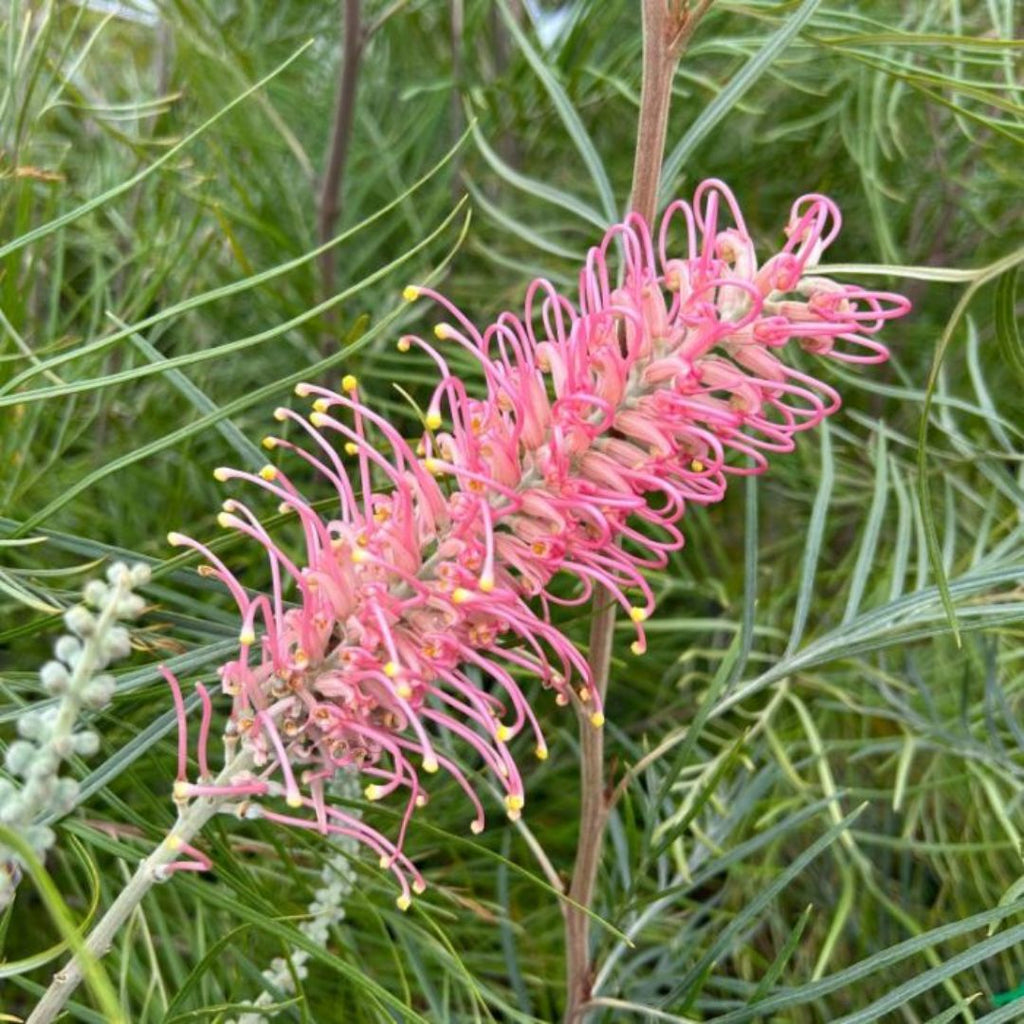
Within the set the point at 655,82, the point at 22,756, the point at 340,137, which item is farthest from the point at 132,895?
the point at 340,137

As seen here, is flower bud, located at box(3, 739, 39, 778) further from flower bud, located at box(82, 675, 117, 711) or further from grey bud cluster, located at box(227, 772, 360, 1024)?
grey bud cluster, located at box(227, 772, 360, 1024)

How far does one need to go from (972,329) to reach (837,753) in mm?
227

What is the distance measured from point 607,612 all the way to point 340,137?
26 cm

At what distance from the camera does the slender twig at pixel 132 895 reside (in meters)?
0.22

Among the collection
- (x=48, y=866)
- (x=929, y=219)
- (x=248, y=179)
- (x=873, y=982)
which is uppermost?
(x=248, y=179)

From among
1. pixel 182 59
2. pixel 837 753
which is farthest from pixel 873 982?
pixel 182 59

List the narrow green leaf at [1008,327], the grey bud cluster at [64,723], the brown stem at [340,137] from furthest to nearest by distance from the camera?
the brown stem at [340,137] → the narrow green leaf at [1008,327] → the grey bud cluster at [64,723]

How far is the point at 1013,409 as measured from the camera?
1.80 feet

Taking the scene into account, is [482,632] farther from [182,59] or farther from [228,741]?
[182,59]

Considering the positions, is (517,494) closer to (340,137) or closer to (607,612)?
(607,612)

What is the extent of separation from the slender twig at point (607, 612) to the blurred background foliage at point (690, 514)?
0.01 meters

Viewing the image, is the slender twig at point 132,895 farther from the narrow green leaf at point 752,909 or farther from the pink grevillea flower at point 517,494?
the narrow green leaf at point 752,909

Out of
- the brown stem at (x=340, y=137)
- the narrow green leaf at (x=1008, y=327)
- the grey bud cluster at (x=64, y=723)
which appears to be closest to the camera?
the grey bud cluster at (x=64, y=723)

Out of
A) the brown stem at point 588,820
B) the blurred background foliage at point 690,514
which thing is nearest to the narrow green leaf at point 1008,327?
the blurred background foliage at point 690,514
